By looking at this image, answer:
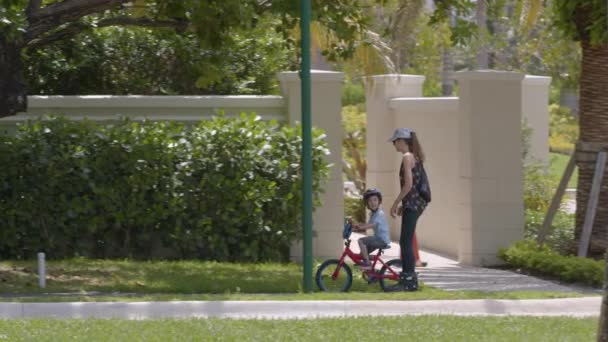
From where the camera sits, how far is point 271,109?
15742 mm

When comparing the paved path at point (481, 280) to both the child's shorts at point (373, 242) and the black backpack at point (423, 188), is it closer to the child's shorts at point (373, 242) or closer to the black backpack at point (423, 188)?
the child's shorts at point (373, 242)

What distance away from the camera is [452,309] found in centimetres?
1119

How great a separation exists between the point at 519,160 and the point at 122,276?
18.3 ft

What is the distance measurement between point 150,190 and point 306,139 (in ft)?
10.3

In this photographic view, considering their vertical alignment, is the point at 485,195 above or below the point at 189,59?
below

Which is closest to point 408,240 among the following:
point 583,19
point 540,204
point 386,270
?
point 386,270

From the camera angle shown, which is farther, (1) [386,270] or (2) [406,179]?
(1) [386,270]

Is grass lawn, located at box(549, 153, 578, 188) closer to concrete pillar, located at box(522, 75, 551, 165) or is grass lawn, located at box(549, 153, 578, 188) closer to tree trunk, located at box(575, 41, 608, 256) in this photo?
concrete pillar, located at box(522, 75, 551, 165)

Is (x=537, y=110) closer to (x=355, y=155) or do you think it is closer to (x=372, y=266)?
(x=355, y=155)

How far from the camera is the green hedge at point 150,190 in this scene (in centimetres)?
1423

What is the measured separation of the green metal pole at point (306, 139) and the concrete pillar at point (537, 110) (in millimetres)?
10979

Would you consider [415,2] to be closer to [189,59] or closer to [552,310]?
[189,59]

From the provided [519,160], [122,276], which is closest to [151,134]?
[122,276]

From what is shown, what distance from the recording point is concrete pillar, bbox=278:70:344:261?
611 inches
